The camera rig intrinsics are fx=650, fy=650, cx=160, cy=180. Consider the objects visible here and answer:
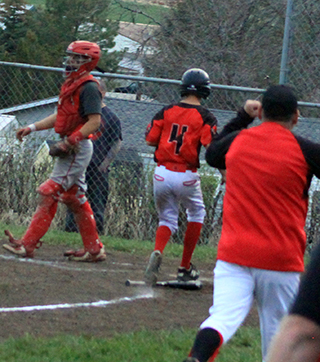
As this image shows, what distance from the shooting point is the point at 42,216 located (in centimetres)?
621

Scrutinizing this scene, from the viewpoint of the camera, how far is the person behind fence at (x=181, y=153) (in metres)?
5.63

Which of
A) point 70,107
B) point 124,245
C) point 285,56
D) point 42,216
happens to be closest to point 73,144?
point 70,107

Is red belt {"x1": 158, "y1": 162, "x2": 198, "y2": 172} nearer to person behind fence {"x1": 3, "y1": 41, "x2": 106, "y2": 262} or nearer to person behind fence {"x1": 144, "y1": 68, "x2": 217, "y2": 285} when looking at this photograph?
person behind fence {"x1": 144, "y1": 68, "x2": 217, "y2": 285}

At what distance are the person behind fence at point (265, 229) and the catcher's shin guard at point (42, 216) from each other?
308 cm

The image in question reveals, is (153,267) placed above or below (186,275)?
above

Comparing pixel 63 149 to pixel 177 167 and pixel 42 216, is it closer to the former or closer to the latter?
pixel 42 216

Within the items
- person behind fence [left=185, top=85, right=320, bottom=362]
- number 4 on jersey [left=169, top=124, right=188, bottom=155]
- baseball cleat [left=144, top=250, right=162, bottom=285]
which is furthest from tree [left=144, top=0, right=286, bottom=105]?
person behind fence [left=185, top=85, right=320, bottom=362]

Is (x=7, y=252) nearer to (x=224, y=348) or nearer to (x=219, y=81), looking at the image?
(x=224, y=348)

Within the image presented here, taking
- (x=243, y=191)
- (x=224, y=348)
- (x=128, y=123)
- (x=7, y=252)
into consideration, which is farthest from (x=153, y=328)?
(x=128, y=123)

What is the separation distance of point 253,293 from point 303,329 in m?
1.98

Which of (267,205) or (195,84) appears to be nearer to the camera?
(267,205)

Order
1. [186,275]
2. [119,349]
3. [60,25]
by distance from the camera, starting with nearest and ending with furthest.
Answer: [119,349]
[186,275]
[60,25]

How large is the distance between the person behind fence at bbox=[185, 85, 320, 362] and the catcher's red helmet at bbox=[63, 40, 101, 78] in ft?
10.2

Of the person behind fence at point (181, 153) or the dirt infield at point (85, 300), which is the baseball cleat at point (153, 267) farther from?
the dirt infield at point (85, 300)
